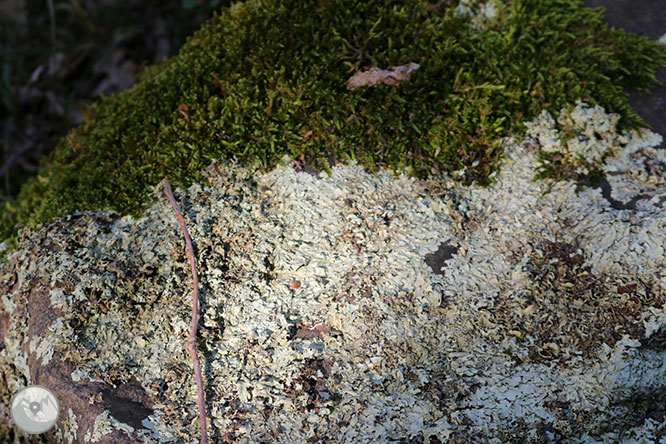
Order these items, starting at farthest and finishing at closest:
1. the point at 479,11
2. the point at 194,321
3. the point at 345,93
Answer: the point at 479,11
the point at 345,93
the point at 194,321

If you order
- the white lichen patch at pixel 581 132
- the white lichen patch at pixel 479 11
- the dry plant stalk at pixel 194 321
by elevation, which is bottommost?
the dry plant stalk at pixel 194 321

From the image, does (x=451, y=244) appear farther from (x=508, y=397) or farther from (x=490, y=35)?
(x=490, y=35)

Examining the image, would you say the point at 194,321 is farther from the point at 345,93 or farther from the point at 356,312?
the point at 345,93

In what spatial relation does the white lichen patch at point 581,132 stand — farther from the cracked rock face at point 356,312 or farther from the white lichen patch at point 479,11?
the white lichen patch at point 479,11

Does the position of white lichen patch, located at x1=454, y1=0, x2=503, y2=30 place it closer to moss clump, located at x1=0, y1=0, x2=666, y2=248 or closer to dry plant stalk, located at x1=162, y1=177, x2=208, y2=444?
moss clump, located at x1=0, y1=0, x2=666, y2=248

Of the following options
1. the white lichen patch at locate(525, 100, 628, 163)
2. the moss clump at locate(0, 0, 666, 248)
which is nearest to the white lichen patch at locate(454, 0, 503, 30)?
the moss clump at locate(0, 0, 666, 248)

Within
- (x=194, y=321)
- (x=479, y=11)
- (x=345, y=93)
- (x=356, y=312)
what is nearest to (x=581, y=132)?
(x=479, y=11)

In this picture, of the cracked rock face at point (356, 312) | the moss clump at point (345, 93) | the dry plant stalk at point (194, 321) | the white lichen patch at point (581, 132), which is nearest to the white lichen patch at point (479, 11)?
the moss clump at point (345, 93)
